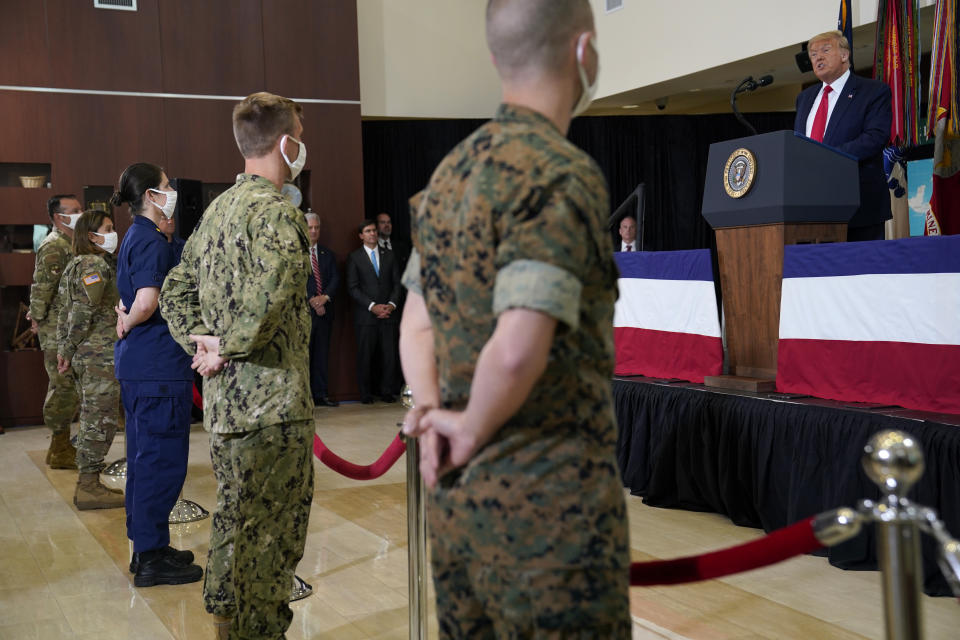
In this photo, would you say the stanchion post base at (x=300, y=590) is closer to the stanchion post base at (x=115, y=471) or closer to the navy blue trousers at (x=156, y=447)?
the navy blue trousers at (x=156, y=447)

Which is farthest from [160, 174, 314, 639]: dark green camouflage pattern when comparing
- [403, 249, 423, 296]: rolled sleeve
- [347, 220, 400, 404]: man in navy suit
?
[347, 220, 400, 404]: man in navy suit

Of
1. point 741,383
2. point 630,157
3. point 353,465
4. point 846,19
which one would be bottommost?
point 353,465

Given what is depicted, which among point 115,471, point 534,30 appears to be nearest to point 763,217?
point 534,30

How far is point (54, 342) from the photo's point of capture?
21.1 ft

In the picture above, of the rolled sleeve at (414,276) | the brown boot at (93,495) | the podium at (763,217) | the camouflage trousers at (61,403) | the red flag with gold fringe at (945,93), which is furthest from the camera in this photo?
the camouflage trousers at (61,403)

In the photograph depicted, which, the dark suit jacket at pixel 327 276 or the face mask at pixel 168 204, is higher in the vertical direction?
the face mask at pixel 168 204

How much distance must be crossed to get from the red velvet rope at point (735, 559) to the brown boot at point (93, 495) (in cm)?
398

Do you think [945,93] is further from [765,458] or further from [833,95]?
[765,458]

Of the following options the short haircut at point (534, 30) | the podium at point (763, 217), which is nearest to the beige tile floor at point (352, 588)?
the podium at point (763, 217)

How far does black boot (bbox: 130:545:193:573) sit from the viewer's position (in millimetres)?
3593

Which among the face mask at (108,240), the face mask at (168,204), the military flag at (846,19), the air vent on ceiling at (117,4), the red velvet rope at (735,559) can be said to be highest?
the air vent on ceiling at (117,4)

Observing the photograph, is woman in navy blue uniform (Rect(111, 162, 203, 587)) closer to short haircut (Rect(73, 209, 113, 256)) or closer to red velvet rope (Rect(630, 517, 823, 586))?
short haircut (Rect(73, 209, 113, 256))

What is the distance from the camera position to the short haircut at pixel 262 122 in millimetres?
2498

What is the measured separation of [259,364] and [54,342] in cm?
465
